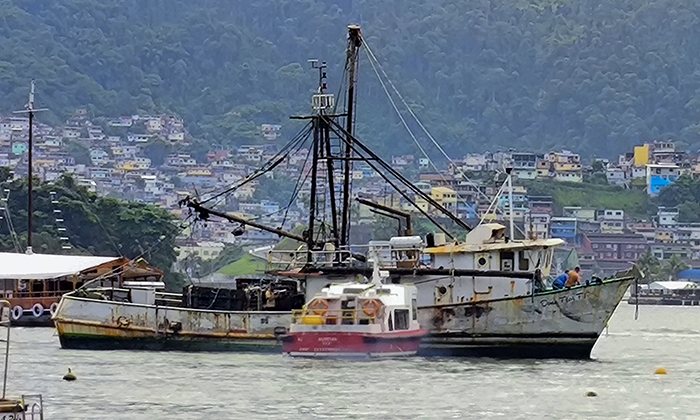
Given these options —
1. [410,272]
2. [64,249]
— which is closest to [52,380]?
[410,272]

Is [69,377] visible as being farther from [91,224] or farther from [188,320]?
[91,224]

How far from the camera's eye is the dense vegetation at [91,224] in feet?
441

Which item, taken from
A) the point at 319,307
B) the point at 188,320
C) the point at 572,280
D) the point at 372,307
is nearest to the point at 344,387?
the point at 372,307

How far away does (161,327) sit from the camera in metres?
68.8

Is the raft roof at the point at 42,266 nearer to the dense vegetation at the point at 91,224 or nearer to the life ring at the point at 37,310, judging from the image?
the life ring at the point at 37,310

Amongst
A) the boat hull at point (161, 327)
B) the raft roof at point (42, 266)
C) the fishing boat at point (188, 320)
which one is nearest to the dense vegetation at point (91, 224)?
the raft roof at point (42, 266)

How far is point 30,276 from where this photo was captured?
307 feet

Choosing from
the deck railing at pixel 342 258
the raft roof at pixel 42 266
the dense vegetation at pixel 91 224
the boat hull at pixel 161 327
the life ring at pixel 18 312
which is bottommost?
the boat hull at pixel 161 327

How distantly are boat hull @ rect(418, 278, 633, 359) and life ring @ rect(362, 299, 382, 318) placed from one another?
11.1 feet

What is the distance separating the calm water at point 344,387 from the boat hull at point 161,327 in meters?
0.94

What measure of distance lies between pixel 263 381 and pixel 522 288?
12617 mm

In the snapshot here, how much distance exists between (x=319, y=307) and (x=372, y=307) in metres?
1.68

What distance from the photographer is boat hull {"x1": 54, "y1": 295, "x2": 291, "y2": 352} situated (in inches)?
2667

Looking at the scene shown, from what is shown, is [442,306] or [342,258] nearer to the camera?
[442,306]
